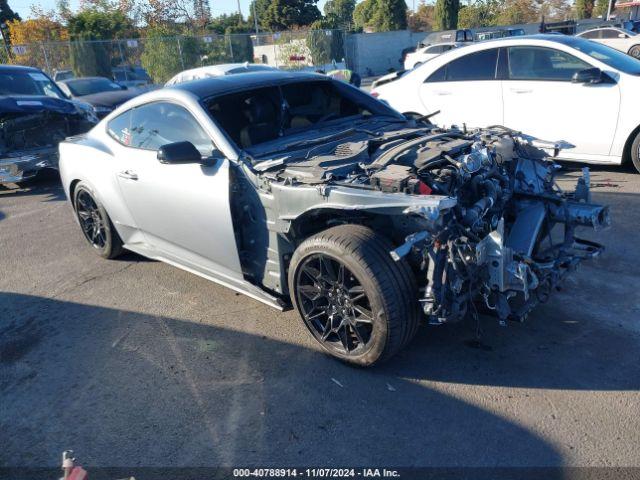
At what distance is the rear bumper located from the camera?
7.99m

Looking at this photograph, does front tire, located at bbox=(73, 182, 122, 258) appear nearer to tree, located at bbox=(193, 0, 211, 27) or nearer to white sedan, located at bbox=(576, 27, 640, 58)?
white sedan, located at bbox=(576, 27, 640, 58)

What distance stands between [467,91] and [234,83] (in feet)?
13.2

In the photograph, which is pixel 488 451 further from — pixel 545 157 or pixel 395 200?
pixel 545 157

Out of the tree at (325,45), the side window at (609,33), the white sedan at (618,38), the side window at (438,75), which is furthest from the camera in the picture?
the tree at (325,45)

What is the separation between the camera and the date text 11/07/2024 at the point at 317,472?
2512 millimetres

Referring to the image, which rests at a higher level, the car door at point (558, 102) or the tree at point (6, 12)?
the tree at point (6, 12)

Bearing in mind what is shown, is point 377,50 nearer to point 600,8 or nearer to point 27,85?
point 600,8

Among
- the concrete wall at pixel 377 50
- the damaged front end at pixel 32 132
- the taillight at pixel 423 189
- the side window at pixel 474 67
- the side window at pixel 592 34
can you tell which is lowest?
the concrete wall at pixel 377 50

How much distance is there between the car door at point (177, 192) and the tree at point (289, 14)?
57.4 metres

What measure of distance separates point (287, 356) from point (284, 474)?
3.28 ft

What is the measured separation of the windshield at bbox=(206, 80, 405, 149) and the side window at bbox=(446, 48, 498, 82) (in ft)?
9.45

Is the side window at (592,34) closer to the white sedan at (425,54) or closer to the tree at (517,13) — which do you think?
the white sedan at (425,54)

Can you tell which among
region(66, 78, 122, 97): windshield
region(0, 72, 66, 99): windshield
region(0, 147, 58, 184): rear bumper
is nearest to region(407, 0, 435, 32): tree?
region(66, 78, 122, 97): windshield

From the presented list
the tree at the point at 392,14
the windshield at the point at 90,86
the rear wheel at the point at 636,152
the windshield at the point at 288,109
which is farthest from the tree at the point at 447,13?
the windshield at the point at 288,109
